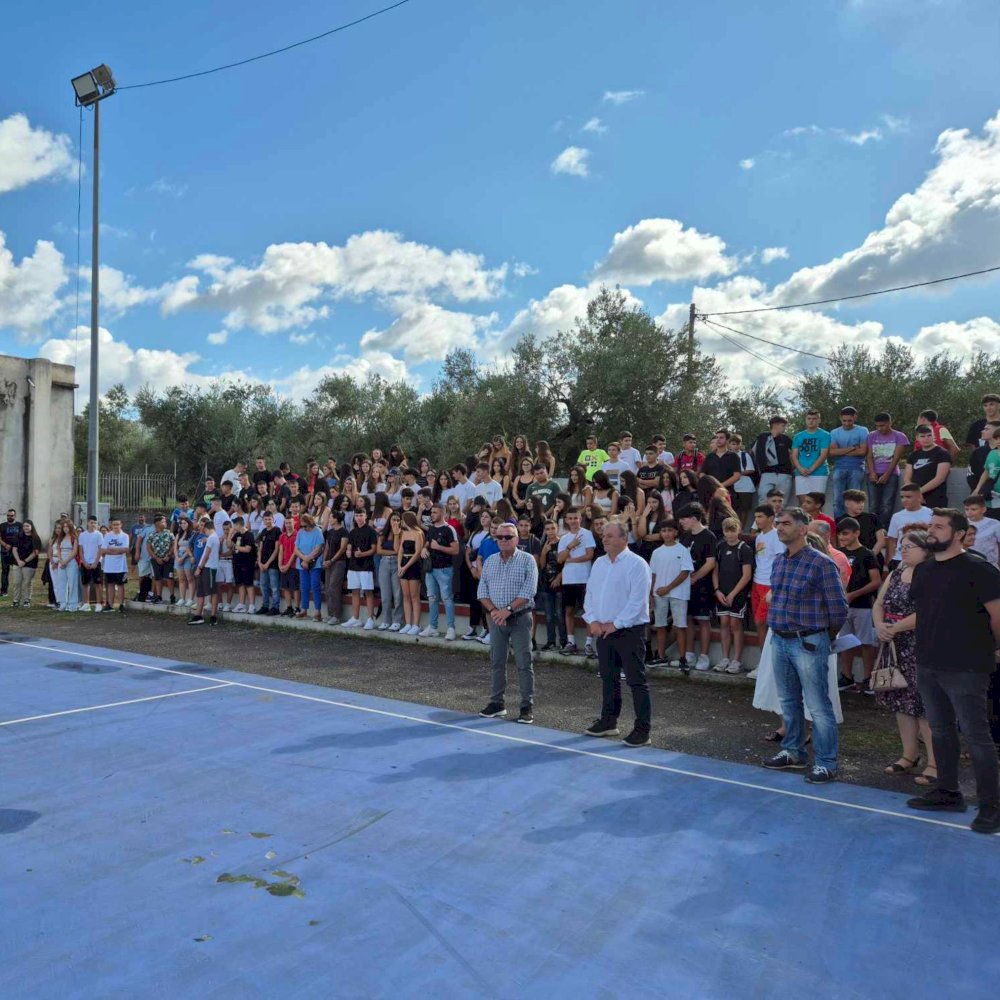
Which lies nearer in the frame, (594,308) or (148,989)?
(148,989)

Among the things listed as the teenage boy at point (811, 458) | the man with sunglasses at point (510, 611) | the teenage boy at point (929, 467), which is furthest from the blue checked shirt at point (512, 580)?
the teenage boy at point (811, 458)

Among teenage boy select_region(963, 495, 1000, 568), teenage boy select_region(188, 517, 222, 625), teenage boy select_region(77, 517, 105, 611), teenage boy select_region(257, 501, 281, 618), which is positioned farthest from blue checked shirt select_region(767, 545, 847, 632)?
teenage boy select_region(77, 517, 105, 611)

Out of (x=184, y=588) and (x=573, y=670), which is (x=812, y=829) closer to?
(x=573, y=670)

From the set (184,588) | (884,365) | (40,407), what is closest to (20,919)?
(184,588)

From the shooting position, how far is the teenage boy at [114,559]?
15969 millimetres

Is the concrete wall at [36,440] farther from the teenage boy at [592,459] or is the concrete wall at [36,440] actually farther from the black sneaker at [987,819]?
the black sneaker at [987,819]

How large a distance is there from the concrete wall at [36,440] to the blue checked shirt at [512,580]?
2193cm

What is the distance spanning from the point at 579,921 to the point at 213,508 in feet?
44.6

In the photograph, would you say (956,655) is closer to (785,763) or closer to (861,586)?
(785,763)

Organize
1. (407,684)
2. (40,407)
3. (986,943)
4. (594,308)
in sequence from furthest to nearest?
(594,308)
(40,407)
(407,684)
(986,943)

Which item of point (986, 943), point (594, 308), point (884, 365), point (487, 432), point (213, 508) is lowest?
point (986, 943)

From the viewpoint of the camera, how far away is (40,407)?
2544 centimetres

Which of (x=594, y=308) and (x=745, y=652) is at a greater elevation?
(x=594, y=308)

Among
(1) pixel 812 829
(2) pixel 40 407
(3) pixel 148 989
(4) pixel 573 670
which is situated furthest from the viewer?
(2) pixel 40 407
